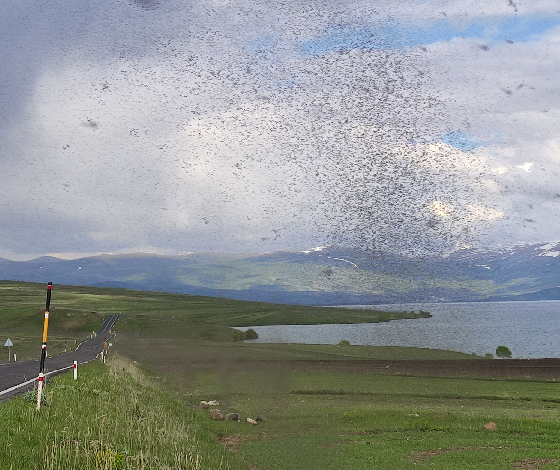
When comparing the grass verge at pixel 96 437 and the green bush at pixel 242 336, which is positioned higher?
the grass verge at pixel 96 437

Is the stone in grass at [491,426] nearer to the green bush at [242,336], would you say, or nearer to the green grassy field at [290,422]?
the green grassy field at [290,422]

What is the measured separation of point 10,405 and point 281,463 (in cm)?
1029

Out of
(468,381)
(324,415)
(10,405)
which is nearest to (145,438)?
(10,405)

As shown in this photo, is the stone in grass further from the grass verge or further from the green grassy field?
the grass verge

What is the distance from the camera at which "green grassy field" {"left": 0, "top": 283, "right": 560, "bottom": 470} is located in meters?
16.7

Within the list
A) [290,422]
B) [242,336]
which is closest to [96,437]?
[290,422]

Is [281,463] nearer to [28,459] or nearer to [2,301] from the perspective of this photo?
[28,459]

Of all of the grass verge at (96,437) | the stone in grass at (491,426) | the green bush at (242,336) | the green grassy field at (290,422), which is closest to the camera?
the grass verge at (96,437)

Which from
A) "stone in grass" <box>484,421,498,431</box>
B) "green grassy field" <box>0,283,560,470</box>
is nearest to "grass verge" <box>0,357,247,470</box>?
"green grassy field" <box>0,283,560,470</box>

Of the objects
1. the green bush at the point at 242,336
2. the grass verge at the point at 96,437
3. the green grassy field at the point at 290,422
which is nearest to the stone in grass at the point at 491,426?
the green grassy field at the point at 290,422

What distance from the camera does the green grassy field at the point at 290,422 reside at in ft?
54.9

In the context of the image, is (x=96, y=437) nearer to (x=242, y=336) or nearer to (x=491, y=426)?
(x=491, y=426)

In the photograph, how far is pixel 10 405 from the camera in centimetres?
1930

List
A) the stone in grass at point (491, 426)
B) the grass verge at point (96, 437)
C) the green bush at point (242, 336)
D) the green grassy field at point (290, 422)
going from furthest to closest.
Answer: the green bush at point (242, 336), the stone in grass at point (491, 426), the green grassy field at point (290, 422), the grass verge at point (96, 437)
